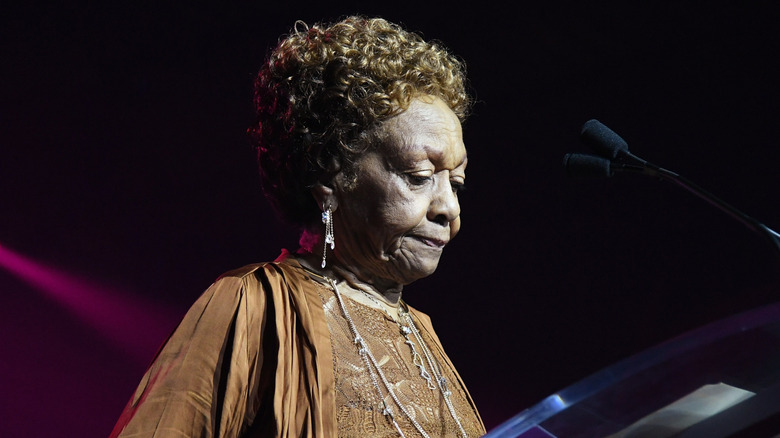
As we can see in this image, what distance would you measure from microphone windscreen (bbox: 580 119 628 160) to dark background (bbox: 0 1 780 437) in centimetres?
151

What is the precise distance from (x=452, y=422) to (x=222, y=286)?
0.55m

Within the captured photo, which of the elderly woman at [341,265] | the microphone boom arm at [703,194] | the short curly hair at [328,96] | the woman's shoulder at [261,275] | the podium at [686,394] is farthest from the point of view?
the short curly hair at [328,96]

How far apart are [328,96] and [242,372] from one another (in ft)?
1.93

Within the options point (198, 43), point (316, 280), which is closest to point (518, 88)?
point (198, 43)

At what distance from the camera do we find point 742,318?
834mm

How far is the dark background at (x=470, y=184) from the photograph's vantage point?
2.67m

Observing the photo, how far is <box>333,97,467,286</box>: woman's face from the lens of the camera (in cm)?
170

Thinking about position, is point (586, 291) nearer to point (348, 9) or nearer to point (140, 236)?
point (348, 9)

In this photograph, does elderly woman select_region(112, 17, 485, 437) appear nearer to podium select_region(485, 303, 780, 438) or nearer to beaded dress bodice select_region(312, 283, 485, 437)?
beaded dress bodice select_region(312, 283, 485, 437)

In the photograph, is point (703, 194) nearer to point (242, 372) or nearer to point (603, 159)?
point (603, 159)

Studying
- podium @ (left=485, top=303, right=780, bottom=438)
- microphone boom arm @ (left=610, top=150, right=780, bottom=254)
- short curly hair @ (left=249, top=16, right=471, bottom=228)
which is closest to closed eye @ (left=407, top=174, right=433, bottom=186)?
short curly hair @ (left=249, top=16, right=471, bottom=228)

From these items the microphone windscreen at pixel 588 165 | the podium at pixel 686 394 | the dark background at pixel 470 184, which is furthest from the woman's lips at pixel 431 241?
the dark background at pixel 470 184

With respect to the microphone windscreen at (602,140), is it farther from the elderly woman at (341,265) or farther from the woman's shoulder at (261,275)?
the woman's shoulder at (261,275)

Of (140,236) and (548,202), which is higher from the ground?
(548,202)
